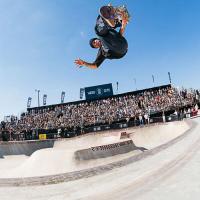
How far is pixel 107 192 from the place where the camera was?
1052 cm

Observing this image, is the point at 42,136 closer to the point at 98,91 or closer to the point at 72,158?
the point at 72,158

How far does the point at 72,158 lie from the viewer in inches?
731

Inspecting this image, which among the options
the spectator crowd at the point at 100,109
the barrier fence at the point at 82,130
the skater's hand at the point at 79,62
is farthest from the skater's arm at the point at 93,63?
the spectator crowd at the point at 100,109

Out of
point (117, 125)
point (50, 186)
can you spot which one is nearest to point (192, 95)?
point (117, 125)

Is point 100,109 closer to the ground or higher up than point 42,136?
higher up

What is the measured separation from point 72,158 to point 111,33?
29.7 ft

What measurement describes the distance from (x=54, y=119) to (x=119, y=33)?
38282mm

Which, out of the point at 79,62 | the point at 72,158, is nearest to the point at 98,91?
the point at 72,158

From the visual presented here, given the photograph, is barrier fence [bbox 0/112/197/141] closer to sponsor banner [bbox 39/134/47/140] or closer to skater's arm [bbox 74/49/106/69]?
sponsor banner [bbox 39/134/47/140]

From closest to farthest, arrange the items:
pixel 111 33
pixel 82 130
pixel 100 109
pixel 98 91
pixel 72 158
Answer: pixel 111 33 → pixel 72 158 → pixel 82 130 → pixel 100 109 → pixel 98 91

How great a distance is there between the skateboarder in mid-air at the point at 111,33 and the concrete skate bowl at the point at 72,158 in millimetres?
6186

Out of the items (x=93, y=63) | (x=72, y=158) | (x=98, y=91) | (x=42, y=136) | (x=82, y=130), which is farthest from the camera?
(x=98, y=91)

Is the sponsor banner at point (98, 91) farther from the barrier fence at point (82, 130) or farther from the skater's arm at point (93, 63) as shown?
the skater's arm at point (93, 63)

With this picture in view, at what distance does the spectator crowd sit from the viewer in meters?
43.6
